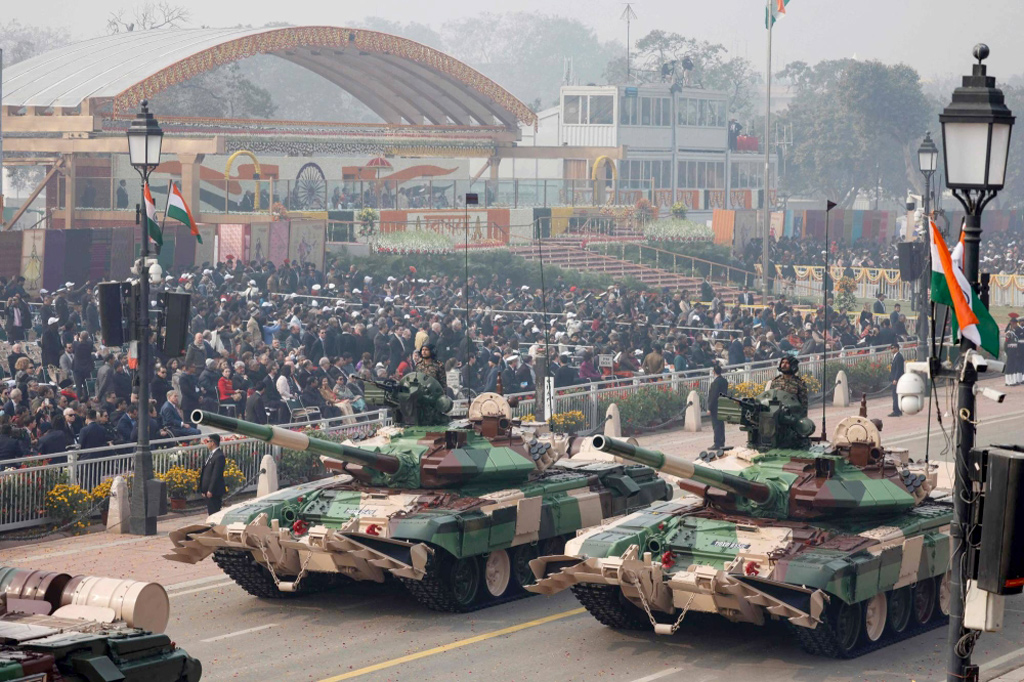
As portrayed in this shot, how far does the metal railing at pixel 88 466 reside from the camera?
22078mm

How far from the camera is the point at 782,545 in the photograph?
16938mm

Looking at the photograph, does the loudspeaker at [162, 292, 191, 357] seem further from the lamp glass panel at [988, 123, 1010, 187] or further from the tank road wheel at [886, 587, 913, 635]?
the lamp glass panel at [988, 123, 1010, 187]

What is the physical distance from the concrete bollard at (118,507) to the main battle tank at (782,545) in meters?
7.61

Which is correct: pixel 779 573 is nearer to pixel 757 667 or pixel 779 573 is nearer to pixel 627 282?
pixel 757 667

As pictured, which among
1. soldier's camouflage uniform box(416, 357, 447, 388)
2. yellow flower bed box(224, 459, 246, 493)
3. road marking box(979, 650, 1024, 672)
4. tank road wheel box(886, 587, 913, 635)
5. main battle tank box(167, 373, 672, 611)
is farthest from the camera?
yellow flower bed box(224, 459, 246, 493)

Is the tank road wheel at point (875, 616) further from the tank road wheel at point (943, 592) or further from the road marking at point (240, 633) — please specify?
the road marking at point (240, 633)

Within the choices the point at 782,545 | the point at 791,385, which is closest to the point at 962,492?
the point at 782,545

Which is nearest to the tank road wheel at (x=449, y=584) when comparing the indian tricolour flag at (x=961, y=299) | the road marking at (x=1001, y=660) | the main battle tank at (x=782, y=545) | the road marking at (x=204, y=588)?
the main battle tank at (x=782, y=545)

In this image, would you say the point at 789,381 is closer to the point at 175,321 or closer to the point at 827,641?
the point at 827,641

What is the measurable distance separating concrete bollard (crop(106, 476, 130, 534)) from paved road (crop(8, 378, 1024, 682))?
2.40 m

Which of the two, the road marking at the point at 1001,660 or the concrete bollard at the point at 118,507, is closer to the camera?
the road marking at the point at 1001,660

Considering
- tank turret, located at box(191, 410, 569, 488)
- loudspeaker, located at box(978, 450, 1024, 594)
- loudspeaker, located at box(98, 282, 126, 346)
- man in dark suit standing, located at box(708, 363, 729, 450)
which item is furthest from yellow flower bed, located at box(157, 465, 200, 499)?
loudspeaker, located at box(978, 450, 1024, 594)

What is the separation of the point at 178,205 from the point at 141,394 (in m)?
4.88

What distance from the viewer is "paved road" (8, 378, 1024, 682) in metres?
16.5
